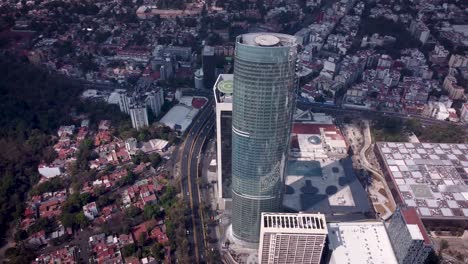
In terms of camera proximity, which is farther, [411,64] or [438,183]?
[411,64]

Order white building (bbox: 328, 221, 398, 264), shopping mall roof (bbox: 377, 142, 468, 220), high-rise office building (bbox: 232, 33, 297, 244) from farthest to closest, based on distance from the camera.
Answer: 1. shopping mall roof (bbox: 377, 142, 468, 220)
2. white building (bbox: 328, 221, 398, 264)
3. high-rise office building (bbox: 232, 33, 297, 244)

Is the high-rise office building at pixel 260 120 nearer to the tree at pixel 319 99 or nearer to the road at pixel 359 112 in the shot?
the road at pixel 359 112

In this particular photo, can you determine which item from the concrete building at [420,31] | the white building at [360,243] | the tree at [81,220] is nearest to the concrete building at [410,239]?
the white building at [360,243]

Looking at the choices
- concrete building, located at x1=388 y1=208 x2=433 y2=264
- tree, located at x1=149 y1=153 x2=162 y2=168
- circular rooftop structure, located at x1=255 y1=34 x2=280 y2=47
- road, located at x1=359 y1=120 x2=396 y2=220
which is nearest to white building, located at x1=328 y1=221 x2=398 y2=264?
concrete building, located at x1=388 y1=208 x2=433 y2=264

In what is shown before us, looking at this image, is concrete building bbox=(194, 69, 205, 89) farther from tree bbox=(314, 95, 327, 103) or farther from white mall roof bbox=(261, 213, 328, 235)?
white mall roof bbox=(261, 213, 328, 235)

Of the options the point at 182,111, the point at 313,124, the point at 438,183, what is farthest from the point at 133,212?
the point at 438,183

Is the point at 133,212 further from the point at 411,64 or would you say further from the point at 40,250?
the point at 411,64

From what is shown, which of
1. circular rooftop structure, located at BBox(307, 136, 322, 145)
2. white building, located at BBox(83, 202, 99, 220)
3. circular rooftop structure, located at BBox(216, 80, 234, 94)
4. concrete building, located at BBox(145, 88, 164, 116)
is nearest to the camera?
circular rooftop structure, located at BBox(216, 80, 234, 94)
